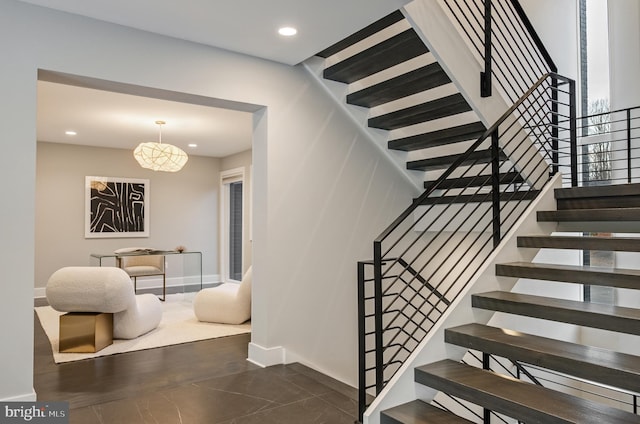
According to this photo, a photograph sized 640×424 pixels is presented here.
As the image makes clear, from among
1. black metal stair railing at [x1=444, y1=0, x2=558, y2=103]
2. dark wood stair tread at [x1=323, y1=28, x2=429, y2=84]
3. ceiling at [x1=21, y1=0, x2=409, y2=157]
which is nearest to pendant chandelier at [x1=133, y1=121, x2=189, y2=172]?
ceiling at [x1=21, y1=0, x2=409, y2=157]

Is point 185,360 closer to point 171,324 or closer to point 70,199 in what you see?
point 171,324

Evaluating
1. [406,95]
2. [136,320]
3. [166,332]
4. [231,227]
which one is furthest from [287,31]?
[231,227]

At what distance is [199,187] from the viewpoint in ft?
28.6

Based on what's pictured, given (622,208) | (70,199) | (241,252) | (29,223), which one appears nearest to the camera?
(29,223)

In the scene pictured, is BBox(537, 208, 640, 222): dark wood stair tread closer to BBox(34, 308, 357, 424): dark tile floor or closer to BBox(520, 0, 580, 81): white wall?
BBox(34, 308, 357, 424): dark tile floor

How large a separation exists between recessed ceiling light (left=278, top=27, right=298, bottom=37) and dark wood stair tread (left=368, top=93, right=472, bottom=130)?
1175 mm

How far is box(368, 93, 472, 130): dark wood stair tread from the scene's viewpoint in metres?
3.48

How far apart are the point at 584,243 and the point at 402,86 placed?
5.84 ft

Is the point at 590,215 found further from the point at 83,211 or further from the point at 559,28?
the point at 83,211

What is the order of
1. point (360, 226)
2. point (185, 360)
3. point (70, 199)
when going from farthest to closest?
Result: 1. point (70, 199)
2. point (360, 226)
3. point (185, 360)

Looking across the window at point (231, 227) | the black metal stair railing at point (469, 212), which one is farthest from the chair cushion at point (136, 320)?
the window at point (231, 227)

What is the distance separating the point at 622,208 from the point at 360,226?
2125mm

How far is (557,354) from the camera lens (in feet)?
7.14

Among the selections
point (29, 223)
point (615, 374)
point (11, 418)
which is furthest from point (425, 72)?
point (11, 418)
